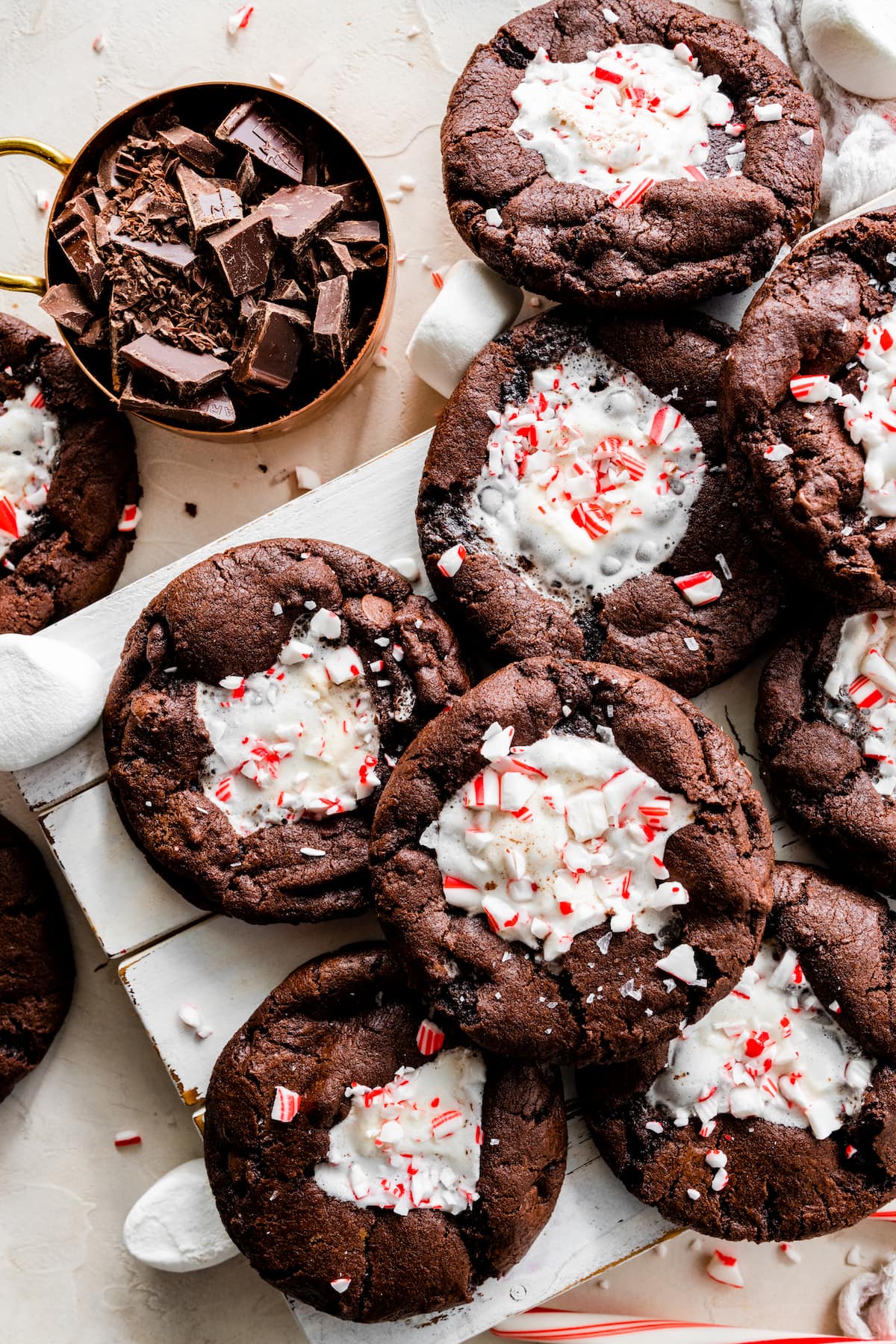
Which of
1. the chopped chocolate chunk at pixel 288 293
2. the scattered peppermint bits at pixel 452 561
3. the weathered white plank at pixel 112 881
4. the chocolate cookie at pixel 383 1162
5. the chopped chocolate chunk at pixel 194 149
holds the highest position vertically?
the chopped chocolate chunk at pixel 194 149

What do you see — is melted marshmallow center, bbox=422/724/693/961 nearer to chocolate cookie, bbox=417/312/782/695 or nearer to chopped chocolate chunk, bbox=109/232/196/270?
chocolate cookie, bbox=417/312/782/695

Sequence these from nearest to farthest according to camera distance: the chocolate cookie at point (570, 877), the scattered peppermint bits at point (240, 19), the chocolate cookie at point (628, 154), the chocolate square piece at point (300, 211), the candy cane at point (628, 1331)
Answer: the chocolate cookie at point (570, 877)
the chocolate cookie at point (628, 154)
the chocolate square piece at point (300, 211)
the candy cane at point (628, 1331)
the scattered peppermint bits at point (240, 19)

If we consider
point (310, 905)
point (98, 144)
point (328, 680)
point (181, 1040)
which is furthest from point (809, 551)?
point (98, 144)

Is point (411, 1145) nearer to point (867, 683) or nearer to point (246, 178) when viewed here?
point (867, 683)

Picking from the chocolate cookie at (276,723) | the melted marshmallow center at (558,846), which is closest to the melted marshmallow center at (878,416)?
the melted marshmallow center at (558,846)

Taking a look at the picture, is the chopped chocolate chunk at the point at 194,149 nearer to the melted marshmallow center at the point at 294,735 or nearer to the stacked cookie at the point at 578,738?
the stacked cookie at the point at 578,738

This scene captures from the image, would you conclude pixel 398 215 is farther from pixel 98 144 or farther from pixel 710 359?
pixel 710 359

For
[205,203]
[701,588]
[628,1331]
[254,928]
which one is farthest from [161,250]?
[628,1331]
